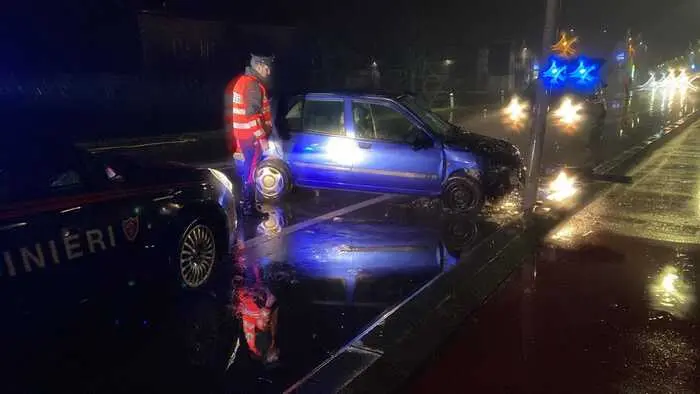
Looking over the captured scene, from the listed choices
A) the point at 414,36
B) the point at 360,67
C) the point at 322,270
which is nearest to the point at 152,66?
the point at 360,67

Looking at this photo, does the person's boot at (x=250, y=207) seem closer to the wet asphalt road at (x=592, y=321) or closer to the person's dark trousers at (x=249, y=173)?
the person's dark trousers at (x=249, y=173)

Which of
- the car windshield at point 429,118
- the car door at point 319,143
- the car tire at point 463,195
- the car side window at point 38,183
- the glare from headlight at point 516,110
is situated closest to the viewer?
the car side window at point 38,183

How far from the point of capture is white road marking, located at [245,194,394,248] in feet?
21.7

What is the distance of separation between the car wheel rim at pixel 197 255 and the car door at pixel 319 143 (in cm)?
312

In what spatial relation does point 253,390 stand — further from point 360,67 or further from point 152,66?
point 360,67

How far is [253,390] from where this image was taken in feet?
11.8

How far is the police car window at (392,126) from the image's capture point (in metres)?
7.74

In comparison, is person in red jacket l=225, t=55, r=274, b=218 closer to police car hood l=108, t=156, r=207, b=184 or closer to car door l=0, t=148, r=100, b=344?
police car hood l=108, t=156, r=207, b=184

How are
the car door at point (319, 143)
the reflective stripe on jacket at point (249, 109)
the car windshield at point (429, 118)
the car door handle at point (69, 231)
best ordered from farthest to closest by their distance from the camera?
the car door at point (319, 143) → the car windshield at point (429, 118) → the reflective stripe on jacket at point (249, 109) → the car door handle at point (69, 231)

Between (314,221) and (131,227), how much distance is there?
354 centimetres

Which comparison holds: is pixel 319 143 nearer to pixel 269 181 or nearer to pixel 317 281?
pixel 269 181

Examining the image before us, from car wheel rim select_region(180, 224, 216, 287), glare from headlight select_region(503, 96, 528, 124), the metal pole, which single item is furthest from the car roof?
glare from headlight select_region(503, 96, 528, 124)

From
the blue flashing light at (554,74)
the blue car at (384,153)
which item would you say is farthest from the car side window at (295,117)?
the blue flashing light at (554,74)

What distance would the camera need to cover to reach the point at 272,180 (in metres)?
8.45
